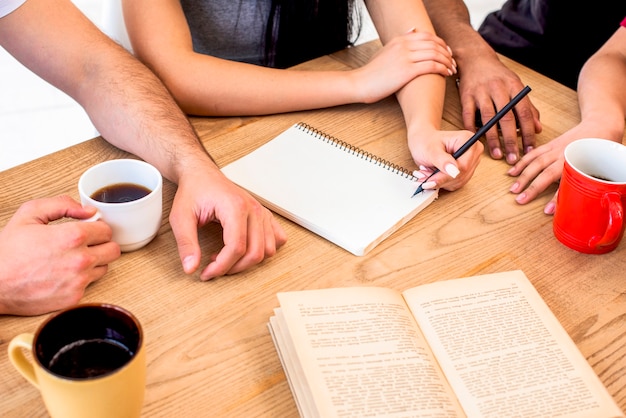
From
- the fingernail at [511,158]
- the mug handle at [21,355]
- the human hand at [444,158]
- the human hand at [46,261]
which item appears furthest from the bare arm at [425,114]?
the mug handle at [21,355]

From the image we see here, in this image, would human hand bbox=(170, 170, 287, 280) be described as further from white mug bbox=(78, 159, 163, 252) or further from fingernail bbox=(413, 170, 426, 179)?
fingernail bbox=(413, 170, 426, 179)

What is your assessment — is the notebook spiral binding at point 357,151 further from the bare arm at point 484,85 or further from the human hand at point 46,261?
the human hand at point 46,261

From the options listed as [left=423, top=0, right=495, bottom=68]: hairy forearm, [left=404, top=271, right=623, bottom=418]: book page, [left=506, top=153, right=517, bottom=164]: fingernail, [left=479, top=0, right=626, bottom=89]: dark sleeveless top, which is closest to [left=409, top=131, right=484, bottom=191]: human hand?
[left=506, top=153, right=517, bottom=164]: fingernail

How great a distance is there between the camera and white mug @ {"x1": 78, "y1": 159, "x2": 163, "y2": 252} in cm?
90

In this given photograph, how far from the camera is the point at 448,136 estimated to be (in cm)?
113

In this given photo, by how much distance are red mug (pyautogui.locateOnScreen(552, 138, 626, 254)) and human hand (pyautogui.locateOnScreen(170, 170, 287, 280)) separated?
41 cm

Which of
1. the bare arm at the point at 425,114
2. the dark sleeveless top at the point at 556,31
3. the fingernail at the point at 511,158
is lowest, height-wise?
the dark sleeveless top at the point at 556,31

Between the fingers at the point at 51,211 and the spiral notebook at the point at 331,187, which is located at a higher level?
the fingers at the point at 51,211

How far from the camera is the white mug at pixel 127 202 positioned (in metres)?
0.90

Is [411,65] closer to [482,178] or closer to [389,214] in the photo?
[482,178]

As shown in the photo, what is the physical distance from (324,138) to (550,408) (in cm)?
61

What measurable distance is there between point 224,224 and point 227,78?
412 mm

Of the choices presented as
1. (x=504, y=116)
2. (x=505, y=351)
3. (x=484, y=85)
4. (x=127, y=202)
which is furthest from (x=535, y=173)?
(x=127, y=202)

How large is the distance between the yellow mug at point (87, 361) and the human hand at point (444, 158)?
567 mm
